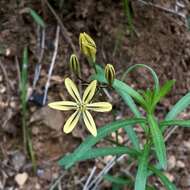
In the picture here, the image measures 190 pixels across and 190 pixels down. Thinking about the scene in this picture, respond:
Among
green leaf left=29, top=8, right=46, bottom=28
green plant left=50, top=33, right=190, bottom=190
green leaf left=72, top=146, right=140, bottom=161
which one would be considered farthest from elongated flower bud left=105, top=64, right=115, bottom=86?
green leaf left=29, top=8, right=46, bottom=28

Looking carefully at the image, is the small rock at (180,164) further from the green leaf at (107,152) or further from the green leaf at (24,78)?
the green leaf at (24,78)

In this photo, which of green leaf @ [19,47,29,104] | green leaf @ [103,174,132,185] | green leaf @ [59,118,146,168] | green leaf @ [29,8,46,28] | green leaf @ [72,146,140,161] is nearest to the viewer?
green leaf @ [59,118,146,168]

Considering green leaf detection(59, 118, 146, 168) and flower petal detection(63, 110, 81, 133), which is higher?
flower petal detection(63, 110, 81, 133)

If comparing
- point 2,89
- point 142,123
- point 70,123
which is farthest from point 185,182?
point 2,89

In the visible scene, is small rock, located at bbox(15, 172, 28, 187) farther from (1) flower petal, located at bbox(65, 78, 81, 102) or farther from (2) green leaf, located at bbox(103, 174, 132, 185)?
(1) flower petal, located at bbox(65, 78, 81, 102)

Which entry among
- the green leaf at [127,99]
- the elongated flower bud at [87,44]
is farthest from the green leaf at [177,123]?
the elongated flower bud at [87,44]

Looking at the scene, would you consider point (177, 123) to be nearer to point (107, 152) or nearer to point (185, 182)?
point (107, 152)

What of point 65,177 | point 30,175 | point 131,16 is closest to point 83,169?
point 65,177
